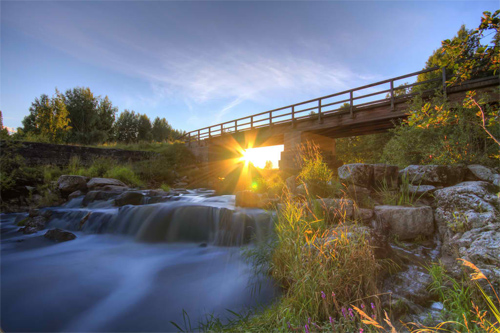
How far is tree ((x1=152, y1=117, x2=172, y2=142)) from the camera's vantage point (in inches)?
1838

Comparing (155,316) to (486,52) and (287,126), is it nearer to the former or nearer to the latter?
(486,52)

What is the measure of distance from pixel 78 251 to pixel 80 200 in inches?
193

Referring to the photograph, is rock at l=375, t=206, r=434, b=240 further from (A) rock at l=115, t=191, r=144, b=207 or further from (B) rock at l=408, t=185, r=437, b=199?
(A) rock at l=115, t=191, r=144, b=207

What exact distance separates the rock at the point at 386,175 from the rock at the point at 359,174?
0.43 ft

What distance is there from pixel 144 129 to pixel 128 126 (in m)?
2.75

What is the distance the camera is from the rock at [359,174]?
203 inches

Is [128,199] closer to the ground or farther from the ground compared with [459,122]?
closer to the ground

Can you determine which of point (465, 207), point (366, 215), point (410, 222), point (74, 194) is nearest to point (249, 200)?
point (366, 215)

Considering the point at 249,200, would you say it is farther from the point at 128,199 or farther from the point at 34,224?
the point at 34,224

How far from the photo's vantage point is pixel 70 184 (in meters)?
9.86

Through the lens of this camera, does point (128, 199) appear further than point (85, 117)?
No

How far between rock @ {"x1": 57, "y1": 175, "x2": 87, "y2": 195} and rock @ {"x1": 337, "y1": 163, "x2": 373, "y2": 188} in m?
10.8

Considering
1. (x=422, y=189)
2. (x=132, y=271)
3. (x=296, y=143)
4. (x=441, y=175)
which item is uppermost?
(x=296, y=143)

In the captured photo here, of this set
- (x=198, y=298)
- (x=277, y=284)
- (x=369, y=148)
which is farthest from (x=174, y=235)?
(x=369, y=148)
